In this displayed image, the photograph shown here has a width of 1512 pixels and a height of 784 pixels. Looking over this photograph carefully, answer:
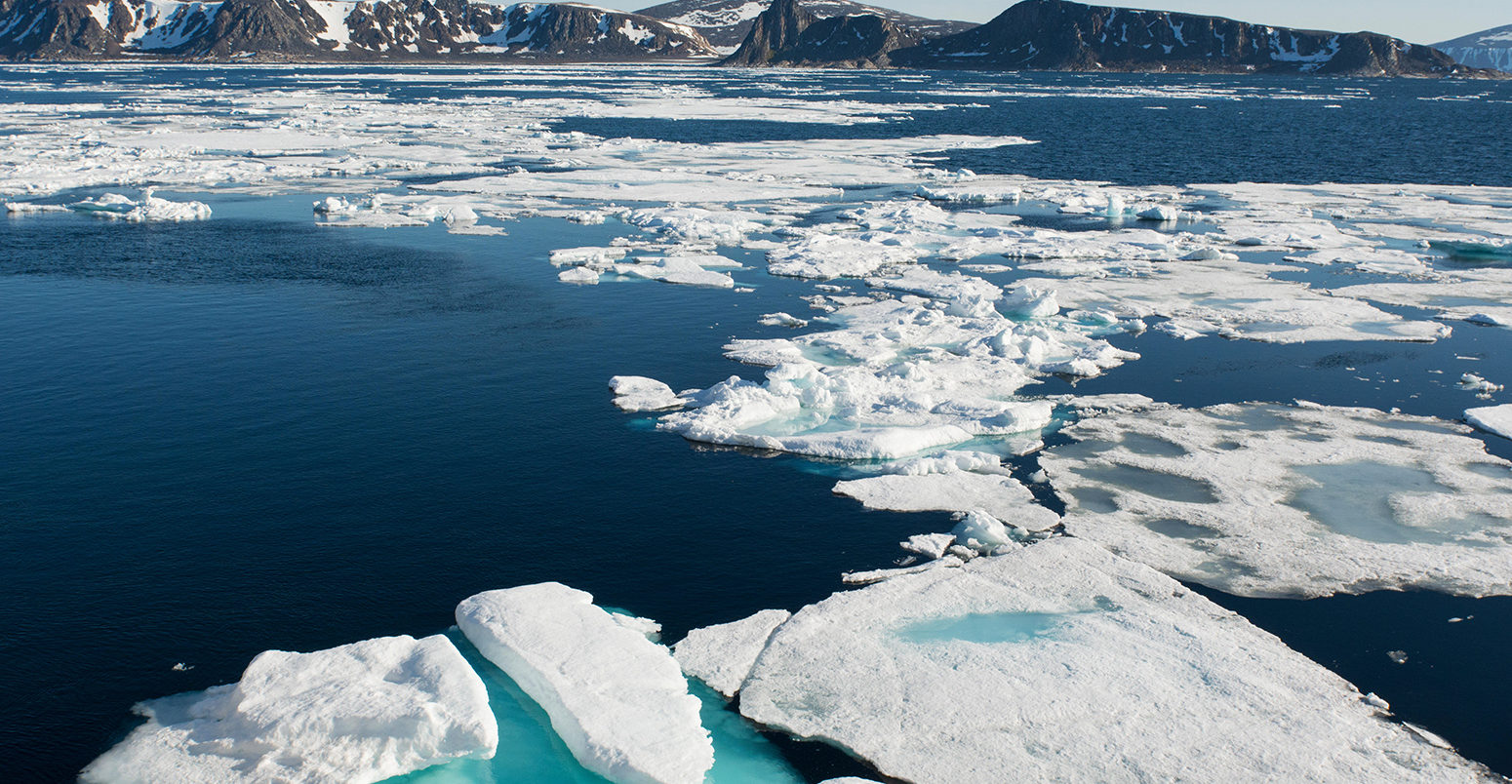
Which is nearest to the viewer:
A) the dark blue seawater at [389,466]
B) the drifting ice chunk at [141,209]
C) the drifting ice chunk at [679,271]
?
the dark blue seawater at [389,466]

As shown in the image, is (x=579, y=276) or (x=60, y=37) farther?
(x=60, y=37)

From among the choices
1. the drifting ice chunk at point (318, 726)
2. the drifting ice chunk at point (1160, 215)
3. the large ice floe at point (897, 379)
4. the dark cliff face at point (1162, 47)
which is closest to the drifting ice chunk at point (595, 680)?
the drifting ice chunk at point (318, 726)

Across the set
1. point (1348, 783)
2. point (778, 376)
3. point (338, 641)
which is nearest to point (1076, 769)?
point (1348, 783)

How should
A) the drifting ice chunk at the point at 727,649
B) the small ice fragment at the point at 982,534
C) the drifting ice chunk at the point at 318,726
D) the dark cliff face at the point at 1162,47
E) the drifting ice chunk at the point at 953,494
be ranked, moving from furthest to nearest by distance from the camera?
the dark cliff face at the point at 1162,47 → the drifting ice chunk at the point at 953,494 → the small ice fragment at the point at 982,534 → the drifting ice chunk at the point at 727,649 → the drifting ice chunk at the point at 318,726

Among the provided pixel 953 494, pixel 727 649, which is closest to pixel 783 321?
pixel 953 494

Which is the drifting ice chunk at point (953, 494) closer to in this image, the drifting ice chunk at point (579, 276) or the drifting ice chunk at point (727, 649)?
the drifting ice chunk at point (727, 649)

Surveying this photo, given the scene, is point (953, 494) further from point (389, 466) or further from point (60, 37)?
point (60, 37)

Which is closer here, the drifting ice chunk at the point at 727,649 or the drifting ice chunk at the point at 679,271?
the drifting ice chunk at the point at 727,649

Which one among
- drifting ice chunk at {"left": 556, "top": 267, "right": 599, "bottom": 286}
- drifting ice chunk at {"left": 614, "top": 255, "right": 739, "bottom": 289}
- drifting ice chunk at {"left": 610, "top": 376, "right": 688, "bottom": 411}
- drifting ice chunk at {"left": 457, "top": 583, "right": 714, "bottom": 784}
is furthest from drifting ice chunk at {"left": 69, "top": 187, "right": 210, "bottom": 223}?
drifting ice chunk at {"left": 457, "top": 583, "right": 714, "bottom": 784}

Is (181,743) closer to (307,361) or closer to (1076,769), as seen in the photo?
(1076,769)
